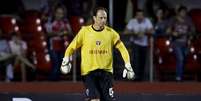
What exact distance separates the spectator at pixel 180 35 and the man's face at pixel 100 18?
15.5 feet

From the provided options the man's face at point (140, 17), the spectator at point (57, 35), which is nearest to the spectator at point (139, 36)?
the man's face at point (140, 17)

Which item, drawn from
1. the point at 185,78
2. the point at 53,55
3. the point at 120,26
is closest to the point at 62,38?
the point at 53,55

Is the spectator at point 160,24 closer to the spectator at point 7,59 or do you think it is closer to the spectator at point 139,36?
the spectator at point 139,36

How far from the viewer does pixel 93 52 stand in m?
11.4

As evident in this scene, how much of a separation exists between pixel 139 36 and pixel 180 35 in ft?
2.81

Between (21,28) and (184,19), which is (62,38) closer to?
(21,28)

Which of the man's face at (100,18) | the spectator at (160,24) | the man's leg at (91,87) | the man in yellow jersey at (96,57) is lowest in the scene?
the man's leg at (91,87)

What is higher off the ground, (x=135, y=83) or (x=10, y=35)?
(x=10, y=35)

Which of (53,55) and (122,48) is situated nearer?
(122,48)

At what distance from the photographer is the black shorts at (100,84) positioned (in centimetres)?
1138

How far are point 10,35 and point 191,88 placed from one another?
4.05 metres

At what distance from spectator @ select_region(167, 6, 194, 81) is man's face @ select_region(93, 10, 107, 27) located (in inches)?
186

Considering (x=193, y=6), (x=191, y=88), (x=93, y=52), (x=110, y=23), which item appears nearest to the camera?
(x=93, y=52)

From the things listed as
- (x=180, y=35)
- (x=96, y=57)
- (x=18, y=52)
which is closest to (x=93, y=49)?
(x=96, y=57)
